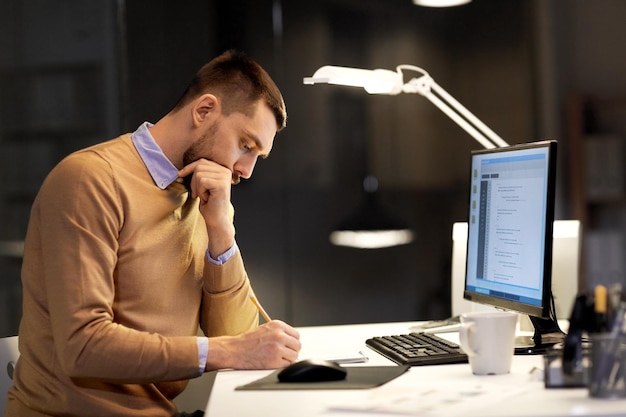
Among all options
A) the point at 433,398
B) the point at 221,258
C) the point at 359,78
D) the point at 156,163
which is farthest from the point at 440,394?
the point at 359,78

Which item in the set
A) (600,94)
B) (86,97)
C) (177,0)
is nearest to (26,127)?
(86,97)

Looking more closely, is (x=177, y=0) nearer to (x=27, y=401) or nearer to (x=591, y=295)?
(x=27, y=401)

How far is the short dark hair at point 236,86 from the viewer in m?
1.95

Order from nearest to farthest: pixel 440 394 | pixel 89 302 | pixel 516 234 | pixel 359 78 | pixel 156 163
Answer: pixel 440 394, pixel 89 302, pixel 516 234, pixel 156 163, pixel 359 78

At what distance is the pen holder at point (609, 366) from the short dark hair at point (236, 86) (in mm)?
1014

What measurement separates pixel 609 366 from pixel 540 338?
1.86 ft

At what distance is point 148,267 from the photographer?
1.78m

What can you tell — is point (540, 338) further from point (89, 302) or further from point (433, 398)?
point (89, 302)

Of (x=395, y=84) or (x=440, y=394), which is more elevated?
(x=395, y=84)

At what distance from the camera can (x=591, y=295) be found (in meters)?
1.29

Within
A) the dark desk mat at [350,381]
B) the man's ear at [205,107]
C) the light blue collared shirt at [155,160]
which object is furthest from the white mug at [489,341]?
the man's ear at [205,107]

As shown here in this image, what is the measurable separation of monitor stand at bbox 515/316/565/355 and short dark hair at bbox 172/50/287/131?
74 centimetres

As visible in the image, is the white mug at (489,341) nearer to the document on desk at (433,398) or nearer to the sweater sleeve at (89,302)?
the document on desk at (433,398)

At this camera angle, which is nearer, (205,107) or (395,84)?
(205,107)
